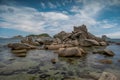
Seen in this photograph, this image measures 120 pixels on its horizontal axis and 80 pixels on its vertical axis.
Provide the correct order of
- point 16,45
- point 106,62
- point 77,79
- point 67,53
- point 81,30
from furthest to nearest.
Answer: point 81,30, point 16,45, point 67,53, point 106,62, point 77,79

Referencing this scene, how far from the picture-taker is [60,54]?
23500 millimetres

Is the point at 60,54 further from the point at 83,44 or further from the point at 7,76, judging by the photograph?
the point at 83,44

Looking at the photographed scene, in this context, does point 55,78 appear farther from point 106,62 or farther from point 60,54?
point 60,54

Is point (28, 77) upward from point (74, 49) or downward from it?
downward

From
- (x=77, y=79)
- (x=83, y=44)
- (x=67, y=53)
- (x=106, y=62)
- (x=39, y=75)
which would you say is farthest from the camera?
(x=83, y=44)

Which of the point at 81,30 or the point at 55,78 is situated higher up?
the point at 81,30

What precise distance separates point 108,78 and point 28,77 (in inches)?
274

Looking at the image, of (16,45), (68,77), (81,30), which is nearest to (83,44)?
(81,30)

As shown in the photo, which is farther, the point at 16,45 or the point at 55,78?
the point at 16,45

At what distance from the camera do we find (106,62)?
59.2 ft

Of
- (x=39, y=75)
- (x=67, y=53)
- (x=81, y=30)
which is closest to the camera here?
(x=39, y=75)

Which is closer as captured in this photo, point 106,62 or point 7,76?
point 7,76

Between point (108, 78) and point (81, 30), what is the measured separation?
54138 mm

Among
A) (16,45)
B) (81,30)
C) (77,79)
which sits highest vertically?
(81,30)
